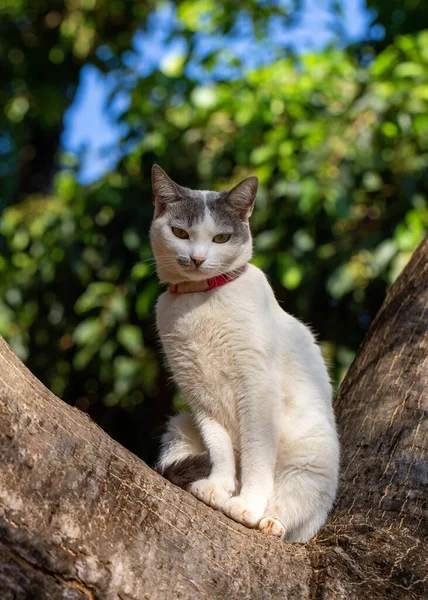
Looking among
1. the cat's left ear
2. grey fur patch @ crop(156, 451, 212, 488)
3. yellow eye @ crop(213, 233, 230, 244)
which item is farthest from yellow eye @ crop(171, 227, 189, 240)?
grey fur patch @ crop(156, 451, 212, 488)

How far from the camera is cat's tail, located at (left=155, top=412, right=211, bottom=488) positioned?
2359 mm

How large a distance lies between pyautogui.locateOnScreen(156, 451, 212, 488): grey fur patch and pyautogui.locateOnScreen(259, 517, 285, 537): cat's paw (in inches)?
12.3

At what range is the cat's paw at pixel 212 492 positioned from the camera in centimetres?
214

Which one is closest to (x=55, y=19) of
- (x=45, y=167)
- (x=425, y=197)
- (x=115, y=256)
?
(x=45, y=167)

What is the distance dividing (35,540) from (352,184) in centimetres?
298

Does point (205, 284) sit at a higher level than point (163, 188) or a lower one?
lower

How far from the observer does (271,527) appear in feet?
6.90

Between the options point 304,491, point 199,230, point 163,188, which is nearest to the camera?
point 304,491

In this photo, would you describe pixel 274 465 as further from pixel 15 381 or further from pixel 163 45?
pixel 163 45

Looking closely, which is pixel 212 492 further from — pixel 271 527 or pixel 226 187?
pixel 226 187

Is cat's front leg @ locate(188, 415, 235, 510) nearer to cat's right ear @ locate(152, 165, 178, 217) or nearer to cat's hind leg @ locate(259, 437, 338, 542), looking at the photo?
cat's hind leg @ locate(259, 437, 338, 542)

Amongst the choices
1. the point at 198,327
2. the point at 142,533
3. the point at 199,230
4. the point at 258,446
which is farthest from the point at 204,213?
the point at 142,533

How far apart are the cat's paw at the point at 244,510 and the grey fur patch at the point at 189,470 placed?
8.8 inches

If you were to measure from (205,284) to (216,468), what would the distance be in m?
0.69
